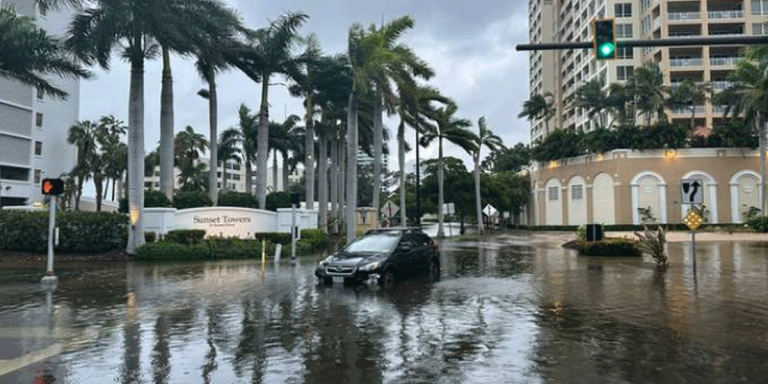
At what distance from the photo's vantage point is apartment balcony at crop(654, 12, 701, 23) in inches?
2589

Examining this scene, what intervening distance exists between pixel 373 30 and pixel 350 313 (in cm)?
1969

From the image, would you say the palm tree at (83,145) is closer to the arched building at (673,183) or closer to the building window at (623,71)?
the arched building at (673,183)

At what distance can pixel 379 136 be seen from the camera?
31.0 m

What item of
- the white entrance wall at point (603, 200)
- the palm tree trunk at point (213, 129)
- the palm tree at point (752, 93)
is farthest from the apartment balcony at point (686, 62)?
the palm tree trunk at point (213, 129)

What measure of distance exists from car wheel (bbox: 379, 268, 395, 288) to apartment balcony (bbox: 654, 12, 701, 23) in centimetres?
6588

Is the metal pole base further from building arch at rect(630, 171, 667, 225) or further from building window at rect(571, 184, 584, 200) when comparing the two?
building window at rect(571, 184, 584, 200)

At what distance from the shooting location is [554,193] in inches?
2468

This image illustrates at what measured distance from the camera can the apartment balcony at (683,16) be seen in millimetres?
65750

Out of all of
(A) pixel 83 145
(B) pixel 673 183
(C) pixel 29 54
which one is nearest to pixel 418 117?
(C) pixel 29 54

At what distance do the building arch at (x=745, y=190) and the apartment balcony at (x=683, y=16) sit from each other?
22.4 m

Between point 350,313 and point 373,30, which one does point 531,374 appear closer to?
point 350,313

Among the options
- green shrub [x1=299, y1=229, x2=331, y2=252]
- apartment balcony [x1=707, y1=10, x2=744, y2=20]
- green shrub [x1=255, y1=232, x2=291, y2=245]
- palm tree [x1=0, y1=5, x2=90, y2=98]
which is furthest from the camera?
apartment balcony [x1=707, y1=10, x2=744, y2=20]

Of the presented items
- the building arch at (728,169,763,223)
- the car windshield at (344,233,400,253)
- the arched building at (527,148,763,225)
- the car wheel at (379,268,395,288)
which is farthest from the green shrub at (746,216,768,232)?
the car wheel at (379,268,395,288)

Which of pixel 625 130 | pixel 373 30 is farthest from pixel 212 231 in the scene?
pixel 625 130
